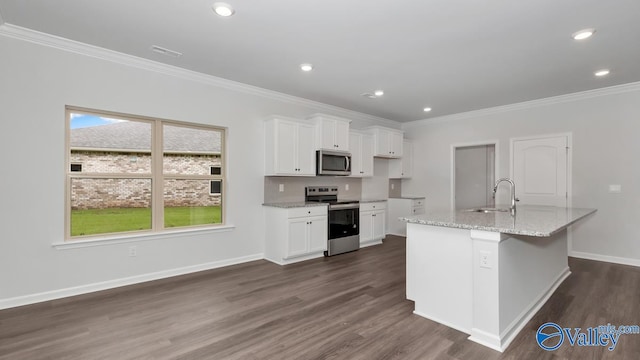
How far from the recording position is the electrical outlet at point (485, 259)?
2.24m

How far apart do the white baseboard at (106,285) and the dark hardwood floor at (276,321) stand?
0.09 meters

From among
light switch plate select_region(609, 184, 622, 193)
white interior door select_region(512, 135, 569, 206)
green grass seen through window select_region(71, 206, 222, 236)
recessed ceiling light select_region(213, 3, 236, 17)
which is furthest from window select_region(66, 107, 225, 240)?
light switch plate select_region(609, 184, 622, 193)

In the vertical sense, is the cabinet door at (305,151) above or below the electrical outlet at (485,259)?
above

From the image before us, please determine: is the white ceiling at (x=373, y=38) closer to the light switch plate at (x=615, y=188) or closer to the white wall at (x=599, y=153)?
the white wall at (x=599, y=153)

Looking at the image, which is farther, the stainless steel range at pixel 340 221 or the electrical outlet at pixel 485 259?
the stainless steel range at pixel 340 221

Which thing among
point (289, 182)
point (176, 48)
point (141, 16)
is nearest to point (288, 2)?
point (141, 16)

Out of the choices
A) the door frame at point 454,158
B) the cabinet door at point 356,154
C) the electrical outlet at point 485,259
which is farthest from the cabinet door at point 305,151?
the door frame at point 454,158

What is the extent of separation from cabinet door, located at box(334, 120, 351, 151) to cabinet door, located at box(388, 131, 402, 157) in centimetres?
131

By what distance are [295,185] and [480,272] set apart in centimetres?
322

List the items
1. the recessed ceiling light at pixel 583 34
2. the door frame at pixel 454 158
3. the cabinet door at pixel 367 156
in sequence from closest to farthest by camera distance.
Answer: the recessed ceiling light at pixel 583 34 < the door frame at pixel 454 158 < the cabinet door at pixel 367 156

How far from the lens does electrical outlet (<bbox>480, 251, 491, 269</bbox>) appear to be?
224cm

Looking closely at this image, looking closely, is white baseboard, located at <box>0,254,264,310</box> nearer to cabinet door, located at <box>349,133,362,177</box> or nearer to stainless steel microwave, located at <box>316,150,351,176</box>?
stainless steel microwave, located at <box>316,150,351,176</box>

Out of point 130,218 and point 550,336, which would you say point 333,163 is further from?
point 550,336

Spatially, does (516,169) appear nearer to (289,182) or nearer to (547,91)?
(547,91)
